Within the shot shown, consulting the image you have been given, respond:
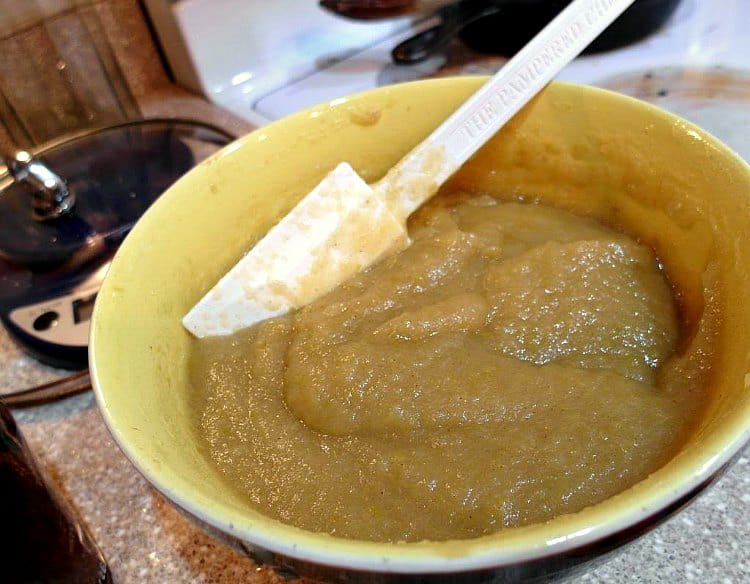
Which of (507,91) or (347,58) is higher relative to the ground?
(507,91)

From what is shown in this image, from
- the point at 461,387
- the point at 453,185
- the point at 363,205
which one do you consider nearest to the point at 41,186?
the point at 363,205

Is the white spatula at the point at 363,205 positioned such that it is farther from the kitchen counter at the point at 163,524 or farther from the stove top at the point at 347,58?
the stove top at the point at 347,58

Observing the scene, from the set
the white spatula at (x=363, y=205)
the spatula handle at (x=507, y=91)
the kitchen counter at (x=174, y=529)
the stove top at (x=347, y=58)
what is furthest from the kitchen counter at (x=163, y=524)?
the stove top at (x=347, y=58)

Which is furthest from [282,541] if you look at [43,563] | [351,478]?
[43,563]

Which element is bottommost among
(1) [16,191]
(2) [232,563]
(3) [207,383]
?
(2) [232,563]

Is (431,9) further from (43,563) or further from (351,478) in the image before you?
(43,563)

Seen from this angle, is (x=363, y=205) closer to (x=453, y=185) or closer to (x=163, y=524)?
(x=453, y=185)
